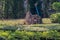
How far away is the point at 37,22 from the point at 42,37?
8.28 ft

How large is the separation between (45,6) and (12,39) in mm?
5073

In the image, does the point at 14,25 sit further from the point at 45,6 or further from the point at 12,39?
the point at 45,6

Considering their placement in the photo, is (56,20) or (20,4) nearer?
(56,20)

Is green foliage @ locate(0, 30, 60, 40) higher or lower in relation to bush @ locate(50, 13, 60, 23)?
lower

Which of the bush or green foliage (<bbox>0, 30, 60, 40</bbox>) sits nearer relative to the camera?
green foliage (<bbox>0, 30, 60, 40</bbox>)

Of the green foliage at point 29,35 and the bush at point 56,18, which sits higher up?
the bush at point 56,18

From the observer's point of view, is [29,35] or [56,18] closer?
[29,35]

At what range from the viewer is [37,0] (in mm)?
16906

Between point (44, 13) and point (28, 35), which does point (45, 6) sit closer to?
point (44, 13)

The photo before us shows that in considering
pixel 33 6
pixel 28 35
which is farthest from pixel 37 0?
pixel 28 35

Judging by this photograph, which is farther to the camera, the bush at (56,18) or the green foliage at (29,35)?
the bush at (56,18)

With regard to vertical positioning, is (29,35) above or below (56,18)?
below

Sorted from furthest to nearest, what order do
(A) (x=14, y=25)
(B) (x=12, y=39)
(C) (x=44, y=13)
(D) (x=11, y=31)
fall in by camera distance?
1. (C) (x=44, y=13)
2. (A) (x=14, y=25)
3. (D) (x=11, y=31)
4. (B) (x=12, y=39)

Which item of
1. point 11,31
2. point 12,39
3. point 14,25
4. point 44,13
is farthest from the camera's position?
point 44,13
